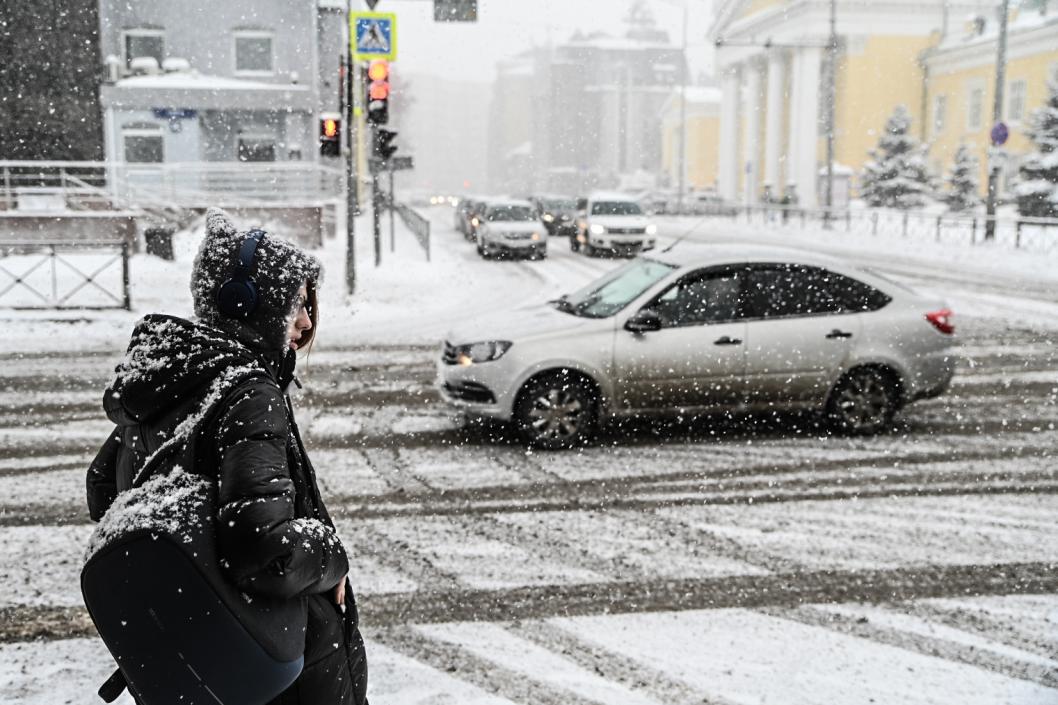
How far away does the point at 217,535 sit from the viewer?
2.15m

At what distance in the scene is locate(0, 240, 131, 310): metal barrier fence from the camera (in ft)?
52.5

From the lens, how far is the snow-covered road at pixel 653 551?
4.27 m

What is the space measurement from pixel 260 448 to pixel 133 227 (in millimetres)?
23412

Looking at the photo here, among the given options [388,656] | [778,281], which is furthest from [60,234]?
[388,656]

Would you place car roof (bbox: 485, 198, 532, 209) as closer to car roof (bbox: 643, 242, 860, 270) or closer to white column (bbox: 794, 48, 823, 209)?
car roof (bbox: 643, 242, 860, 270)

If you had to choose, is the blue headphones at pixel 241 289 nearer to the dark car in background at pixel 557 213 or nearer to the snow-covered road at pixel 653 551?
the snow-covered road at pixel 653 551

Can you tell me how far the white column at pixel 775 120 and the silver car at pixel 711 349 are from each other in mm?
58946

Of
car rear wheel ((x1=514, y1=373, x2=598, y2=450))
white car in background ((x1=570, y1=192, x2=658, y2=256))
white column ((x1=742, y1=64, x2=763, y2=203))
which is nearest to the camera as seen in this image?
car rear wheel ((x1=514, y1=373, x2=598, y2=450))

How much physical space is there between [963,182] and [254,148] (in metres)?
31.7

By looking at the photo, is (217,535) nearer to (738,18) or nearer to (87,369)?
(87,369)

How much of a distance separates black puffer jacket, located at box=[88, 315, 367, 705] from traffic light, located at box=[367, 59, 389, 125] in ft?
49.0

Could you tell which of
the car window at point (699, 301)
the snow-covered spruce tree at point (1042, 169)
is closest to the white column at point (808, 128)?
the snow-covered spruce tree at point (1042, 169)

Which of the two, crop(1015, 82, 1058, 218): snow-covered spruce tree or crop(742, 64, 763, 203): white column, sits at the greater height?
crop(742, 64, 763, 203): white column

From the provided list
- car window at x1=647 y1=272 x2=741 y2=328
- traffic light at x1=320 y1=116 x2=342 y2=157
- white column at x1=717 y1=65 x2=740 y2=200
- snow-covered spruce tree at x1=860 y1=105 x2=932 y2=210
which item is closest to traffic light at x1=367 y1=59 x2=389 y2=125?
traffic light at x1=320 y1=116 x2=342 y2=157
